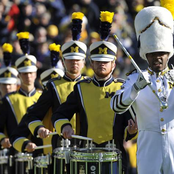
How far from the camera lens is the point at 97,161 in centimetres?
728

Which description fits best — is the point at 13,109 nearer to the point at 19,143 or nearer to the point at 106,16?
the point at 19,143

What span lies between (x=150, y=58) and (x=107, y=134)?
1.70 m

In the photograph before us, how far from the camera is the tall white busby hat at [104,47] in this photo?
8.05 m

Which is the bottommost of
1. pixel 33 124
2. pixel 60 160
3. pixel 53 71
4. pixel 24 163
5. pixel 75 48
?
pixel 24 163

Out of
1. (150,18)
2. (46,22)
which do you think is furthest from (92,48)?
(46,22)

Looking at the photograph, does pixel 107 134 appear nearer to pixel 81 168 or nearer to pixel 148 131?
pixel 81 168

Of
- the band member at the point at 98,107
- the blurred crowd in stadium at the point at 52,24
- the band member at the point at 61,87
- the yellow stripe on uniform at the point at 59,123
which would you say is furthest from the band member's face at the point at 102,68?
the blurred crowd in stadium at the point at 52,24

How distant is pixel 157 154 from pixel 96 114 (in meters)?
1.74

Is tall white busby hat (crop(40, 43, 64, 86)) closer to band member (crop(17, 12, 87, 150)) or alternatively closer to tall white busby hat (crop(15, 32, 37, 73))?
tall white busby hat (crop(15, 32, 37, 73))

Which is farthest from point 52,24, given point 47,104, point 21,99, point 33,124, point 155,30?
point 155,30

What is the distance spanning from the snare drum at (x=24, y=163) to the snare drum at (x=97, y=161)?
2.36 m

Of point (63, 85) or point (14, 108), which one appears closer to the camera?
point (63, 85)

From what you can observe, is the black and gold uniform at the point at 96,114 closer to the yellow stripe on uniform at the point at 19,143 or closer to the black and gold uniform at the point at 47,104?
the black and gold uniform at the point at 47,104

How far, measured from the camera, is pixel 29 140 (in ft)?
30.5
